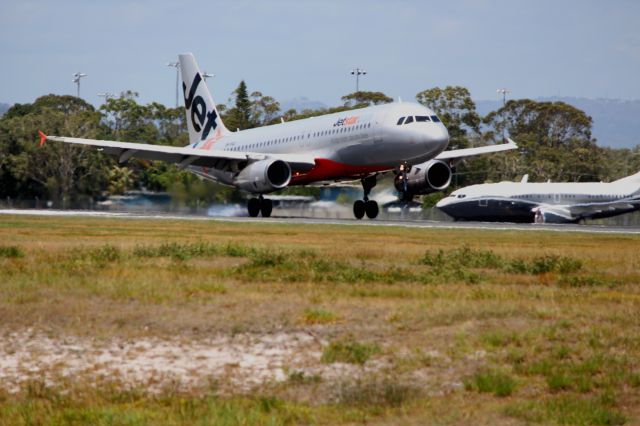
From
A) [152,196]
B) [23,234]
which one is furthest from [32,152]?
[23,234]

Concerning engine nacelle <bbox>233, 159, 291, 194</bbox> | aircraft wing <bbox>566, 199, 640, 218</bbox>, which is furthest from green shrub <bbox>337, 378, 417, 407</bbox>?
aircraft wing <bbox>566, 199, 640, 218</bbox>

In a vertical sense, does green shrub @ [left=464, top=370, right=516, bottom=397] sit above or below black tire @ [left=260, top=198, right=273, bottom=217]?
below

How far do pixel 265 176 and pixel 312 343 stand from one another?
43.8 metres

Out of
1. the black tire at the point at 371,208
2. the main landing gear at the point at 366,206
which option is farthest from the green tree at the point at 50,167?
the black tire at the point at 371,208

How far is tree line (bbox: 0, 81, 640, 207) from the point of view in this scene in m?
78.1

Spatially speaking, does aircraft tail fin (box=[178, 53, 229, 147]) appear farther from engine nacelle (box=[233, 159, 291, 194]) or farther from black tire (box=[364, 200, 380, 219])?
black tire (box=[364, 200, 380, 219])

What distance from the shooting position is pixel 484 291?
2048 centimetres

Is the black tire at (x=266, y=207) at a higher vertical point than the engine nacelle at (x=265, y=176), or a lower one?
lower

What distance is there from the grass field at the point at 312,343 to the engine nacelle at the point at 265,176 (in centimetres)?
3268

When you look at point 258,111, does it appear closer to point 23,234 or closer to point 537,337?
point 23,234

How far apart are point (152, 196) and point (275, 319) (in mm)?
55910

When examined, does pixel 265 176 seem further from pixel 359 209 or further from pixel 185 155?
pixel 185 155

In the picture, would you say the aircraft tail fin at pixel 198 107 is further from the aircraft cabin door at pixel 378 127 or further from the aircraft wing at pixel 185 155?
the aircraft cabin door at pixel 378 127

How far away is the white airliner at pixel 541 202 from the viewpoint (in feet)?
254
